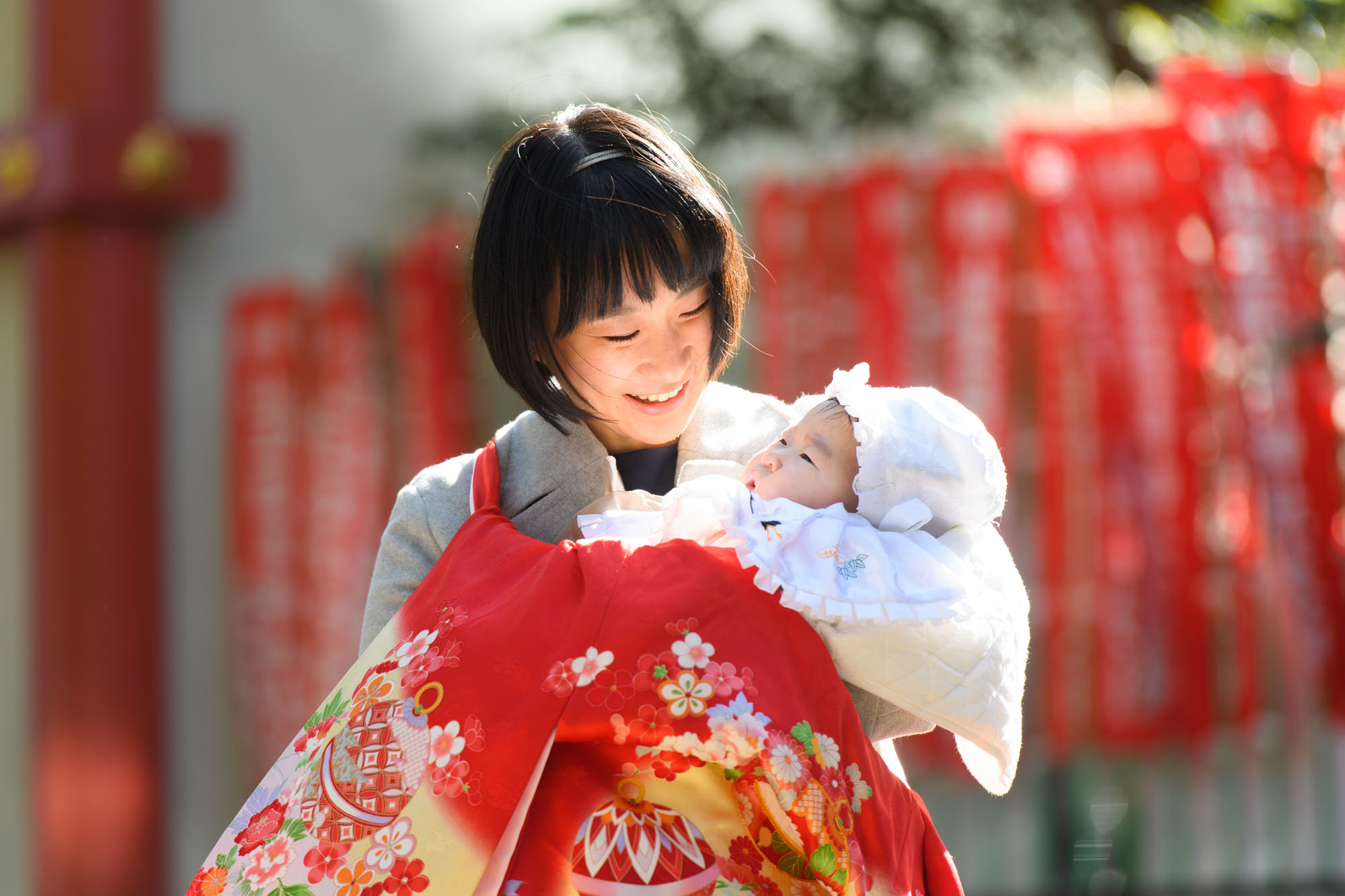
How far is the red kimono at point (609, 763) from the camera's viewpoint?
1.43m

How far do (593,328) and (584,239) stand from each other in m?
0.11

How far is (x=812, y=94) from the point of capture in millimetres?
6230

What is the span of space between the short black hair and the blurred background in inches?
104

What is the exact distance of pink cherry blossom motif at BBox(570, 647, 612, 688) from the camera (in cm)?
144

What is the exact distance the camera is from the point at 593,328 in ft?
5.44

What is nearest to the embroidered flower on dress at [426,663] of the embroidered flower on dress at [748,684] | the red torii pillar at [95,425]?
the embroidered flower on dress at [748,684]

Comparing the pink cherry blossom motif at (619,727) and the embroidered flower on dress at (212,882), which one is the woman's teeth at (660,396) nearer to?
the pink cherry blossom motif at (619,727)

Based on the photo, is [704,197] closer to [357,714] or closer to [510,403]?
[357,714]

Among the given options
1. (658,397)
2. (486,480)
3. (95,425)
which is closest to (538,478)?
(486,480)

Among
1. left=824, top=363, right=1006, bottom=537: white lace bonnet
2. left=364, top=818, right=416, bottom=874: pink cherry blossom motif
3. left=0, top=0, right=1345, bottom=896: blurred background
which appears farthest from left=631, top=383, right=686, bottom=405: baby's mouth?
left=0, top=0, right=1345, bottom=896: blurred background

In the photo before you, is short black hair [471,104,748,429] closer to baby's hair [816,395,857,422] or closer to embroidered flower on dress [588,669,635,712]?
baby's hair [816,395,857,422]

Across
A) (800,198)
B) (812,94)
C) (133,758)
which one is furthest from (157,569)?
(812,94)

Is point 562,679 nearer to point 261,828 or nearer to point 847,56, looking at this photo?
point 261,828

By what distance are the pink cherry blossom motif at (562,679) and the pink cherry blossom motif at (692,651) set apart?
11cm
